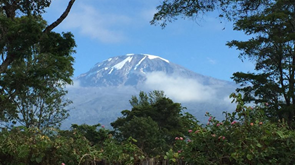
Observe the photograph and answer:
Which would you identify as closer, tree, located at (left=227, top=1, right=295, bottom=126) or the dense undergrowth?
the dense undergrowth

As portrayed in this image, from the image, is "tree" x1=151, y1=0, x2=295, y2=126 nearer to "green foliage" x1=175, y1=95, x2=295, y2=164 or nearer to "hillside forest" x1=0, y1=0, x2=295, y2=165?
"hillside forest" x1=0, y1=0, x2=295, y2=165

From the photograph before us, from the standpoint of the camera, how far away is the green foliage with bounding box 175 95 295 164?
448cm

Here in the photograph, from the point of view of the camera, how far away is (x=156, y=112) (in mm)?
41438

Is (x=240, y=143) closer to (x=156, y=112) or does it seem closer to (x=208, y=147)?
(x=208, y=147)

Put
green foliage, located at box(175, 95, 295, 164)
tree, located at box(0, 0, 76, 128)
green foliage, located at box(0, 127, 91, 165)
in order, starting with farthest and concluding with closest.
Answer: tree, located at box(0, 0, 76, 128), green foliage, located at box(0, 127, 91, 165), green foliage, located at box(175, 95, 295, 164)

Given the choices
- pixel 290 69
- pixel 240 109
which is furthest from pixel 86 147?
pixel 290 69

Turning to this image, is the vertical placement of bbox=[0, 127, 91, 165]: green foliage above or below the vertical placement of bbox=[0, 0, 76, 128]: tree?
below

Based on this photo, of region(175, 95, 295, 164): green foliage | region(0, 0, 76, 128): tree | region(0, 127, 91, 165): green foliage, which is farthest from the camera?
region(0, 0, 76, 128): tree

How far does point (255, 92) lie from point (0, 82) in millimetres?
18748

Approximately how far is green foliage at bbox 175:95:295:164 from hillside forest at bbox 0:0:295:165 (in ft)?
0.04

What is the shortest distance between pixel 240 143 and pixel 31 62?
24.0 meters

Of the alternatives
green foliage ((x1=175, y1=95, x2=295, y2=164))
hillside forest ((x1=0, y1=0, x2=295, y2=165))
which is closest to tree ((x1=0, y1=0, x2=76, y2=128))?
hillside forest ((x1=0, y1=0, x2=295, y2=165))

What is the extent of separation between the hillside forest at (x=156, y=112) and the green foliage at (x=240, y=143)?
0.04 feet

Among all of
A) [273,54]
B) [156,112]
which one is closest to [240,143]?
[273,54]
